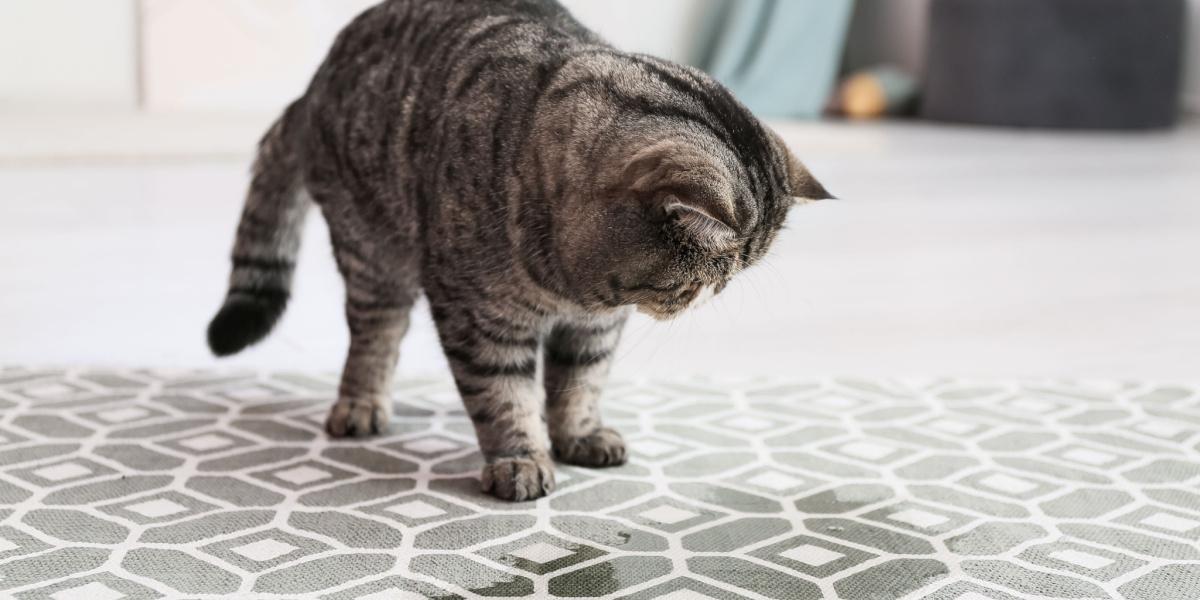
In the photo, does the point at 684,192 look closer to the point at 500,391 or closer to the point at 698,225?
the point at 698,225

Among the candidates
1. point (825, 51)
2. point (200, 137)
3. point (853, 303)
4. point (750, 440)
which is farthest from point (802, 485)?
point (825, 51)

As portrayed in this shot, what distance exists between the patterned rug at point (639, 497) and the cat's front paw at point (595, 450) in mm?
29

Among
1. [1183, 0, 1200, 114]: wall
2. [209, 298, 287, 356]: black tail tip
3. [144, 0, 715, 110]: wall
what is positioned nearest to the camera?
Result: [209, 298, 287, 356]: black tail tip

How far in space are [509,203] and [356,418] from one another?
1.48 ft

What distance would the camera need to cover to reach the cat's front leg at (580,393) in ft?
6.11

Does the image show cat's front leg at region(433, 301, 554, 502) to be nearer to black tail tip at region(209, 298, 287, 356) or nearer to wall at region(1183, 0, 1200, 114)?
black tail tip at region(209, 298, 287, 356)

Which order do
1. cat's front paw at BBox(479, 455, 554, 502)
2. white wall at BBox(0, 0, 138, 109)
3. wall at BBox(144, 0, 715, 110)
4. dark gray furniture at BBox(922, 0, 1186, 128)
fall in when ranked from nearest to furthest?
cat's front paw at BBox(479, 455, 554, 502), white wall at BBox(0, 0, 138, 109), wall at BBox(144, 0, 715, 110), dark gray furniture at BBox(922, 0, 1186, 128)

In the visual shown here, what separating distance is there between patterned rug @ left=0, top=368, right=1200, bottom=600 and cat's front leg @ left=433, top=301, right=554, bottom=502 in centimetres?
4

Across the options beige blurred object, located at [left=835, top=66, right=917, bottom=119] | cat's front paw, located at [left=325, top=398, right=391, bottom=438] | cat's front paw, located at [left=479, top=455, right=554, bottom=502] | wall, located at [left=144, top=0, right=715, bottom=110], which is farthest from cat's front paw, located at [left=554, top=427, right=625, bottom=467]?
beige blurred object, located at [left=835, top=66, right=917, bottom=119]

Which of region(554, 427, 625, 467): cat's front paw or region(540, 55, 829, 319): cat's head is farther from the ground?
region(540, 55, 829, 319): cat's head

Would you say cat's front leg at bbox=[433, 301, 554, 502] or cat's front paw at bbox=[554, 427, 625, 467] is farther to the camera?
cat's front paw at bbox=[554, 427, 625, 467]

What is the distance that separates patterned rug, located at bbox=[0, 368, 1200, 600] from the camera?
1464mm

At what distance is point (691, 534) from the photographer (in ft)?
5.28

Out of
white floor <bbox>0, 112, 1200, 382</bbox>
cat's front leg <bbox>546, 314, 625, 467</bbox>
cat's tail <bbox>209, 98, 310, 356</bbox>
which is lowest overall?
white floor <bbox>0, 112, 1200, 382</bbox>
